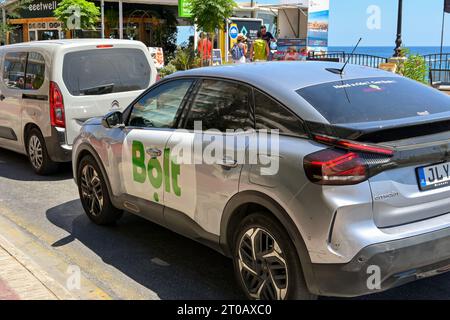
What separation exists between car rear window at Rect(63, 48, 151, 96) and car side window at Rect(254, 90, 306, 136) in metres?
4.49

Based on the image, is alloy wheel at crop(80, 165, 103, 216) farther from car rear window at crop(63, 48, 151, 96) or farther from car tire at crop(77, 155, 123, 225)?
car rear window at crop(63, 48, 151, 96)

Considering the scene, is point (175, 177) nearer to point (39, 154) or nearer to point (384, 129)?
point (384, 129)

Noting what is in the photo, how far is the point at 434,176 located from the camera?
3.42 metres

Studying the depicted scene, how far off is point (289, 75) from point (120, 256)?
234 centimetres

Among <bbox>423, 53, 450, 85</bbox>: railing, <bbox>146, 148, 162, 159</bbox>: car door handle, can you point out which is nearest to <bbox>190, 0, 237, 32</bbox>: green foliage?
<bbox>423, 53, 450, 85</bbox>: railing

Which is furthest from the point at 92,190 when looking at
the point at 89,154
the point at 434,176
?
the point at 434,176

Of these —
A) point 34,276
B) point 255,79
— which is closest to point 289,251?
point 255,79

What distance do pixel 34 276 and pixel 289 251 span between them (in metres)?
2.10

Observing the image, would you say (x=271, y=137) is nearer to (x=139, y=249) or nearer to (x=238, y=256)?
(x=238, y=256)

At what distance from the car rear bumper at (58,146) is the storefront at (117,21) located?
23637 millimetres

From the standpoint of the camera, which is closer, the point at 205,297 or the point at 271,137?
the point at 271,137

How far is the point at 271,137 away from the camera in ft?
12.1

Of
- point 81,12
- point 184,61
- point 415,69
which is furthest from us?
point 81,12

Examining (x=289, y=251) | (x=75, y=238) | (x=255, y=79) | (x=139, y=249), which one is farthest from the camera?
(x=75, y=238)
